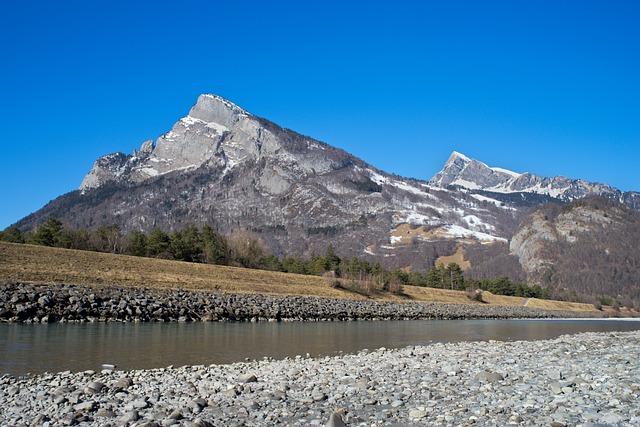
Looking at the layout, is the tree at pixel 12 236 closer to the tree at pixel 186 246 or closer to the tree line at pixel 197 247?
the tree line at pixel 197 247

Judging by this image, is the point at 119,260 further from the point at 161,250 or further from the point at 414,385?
the point at 414,385

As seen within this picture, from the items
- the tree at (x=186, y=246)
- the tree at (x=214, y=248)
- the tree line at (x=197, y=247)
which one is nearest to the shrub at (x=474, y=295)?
the tree line at (x=197, y=247)

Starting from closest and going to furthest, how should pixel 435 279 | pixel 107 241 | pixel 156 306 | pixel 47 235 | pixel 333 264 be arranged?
pixel 156 306 < pixel 47 235 < pixel 107 241 < pixel 333 264 < pixel 435 279

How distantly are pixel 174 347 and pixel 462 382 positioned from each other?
1461 centimetres

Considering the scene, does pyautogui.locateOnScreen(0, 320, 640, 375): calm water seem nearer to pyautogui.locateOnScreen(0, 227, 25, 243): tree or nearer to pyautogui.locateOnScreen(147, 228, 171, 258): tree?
pyautogui.locateOnScreen(0, 227, 25, 243): tree

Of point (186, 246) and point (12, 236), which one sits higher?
point (12, 236)

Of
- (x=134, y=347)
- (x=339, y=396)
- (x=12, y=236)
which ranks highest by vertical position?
(x=12, y=236)

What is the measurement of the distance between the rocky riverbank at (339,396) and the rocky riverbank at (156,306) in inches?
965

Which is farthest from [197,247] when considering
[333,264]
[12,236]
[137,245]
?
[333,264]

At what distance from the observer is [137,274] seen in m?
53.2

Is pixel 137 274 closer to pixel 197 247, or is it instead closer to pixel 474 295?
pixel 197 247

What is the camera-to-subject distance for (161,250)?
254 ft

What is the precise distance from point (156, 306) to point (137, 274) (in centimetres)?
1262

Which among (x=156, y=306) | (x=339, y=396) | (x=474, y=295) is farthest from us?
(x=474, y=295)
